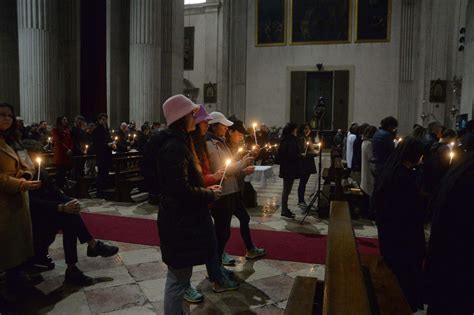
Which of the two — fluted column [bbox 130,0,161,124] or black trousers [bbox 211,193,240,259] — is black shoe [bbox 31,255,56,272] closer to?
black trousers [bbox 211,193,240,259]

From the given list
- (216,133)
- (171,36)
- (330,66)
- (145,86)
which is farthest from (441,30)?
(216,133)

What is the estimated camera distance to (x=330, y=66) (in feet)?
74.8

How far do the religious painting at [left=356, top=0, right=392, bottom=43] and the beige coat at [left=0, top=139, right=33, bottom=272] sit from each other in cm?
2175

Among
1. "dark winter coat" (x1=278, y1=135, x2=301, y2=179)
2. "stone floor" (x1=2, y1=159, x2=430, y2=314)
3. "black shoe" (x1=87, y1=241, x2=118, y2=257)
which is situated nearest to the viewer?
"stone floor" (x1=2, y1=159, x2=430, y2=314)

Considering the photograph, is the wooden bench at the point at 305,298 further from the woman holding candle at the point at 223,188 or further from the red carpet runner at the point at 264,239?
the red carpet runner at the point at 264,239

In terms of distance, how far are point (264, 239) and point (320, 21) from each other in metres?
19.7

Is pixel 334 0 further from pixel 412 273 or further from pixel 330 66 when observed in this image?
pixel 412 273

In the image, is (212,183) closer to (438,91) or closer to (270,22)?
(438,91)

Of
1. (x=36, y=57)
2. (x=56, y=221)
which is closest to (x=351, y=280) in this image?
(x=56, y=221)

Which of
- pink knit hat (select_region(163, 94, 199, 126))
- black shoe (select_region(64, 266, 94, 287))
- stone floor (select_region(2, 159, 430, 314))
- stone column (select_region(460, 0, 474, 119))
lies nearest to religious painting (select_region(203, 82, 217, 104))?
stone column (select_region(460, 0, 474, 119))

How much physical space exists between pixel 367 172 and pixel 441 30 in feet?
47.2

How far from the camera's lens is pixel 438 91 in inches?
719

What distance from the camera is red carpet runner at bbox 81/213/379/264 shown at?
16.9 feet

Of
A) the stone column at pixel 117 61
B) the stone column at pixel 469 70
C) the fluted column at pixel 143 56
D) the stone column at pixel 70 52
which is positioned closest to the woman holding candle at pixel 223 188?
the fluted column at pixel 143 56
